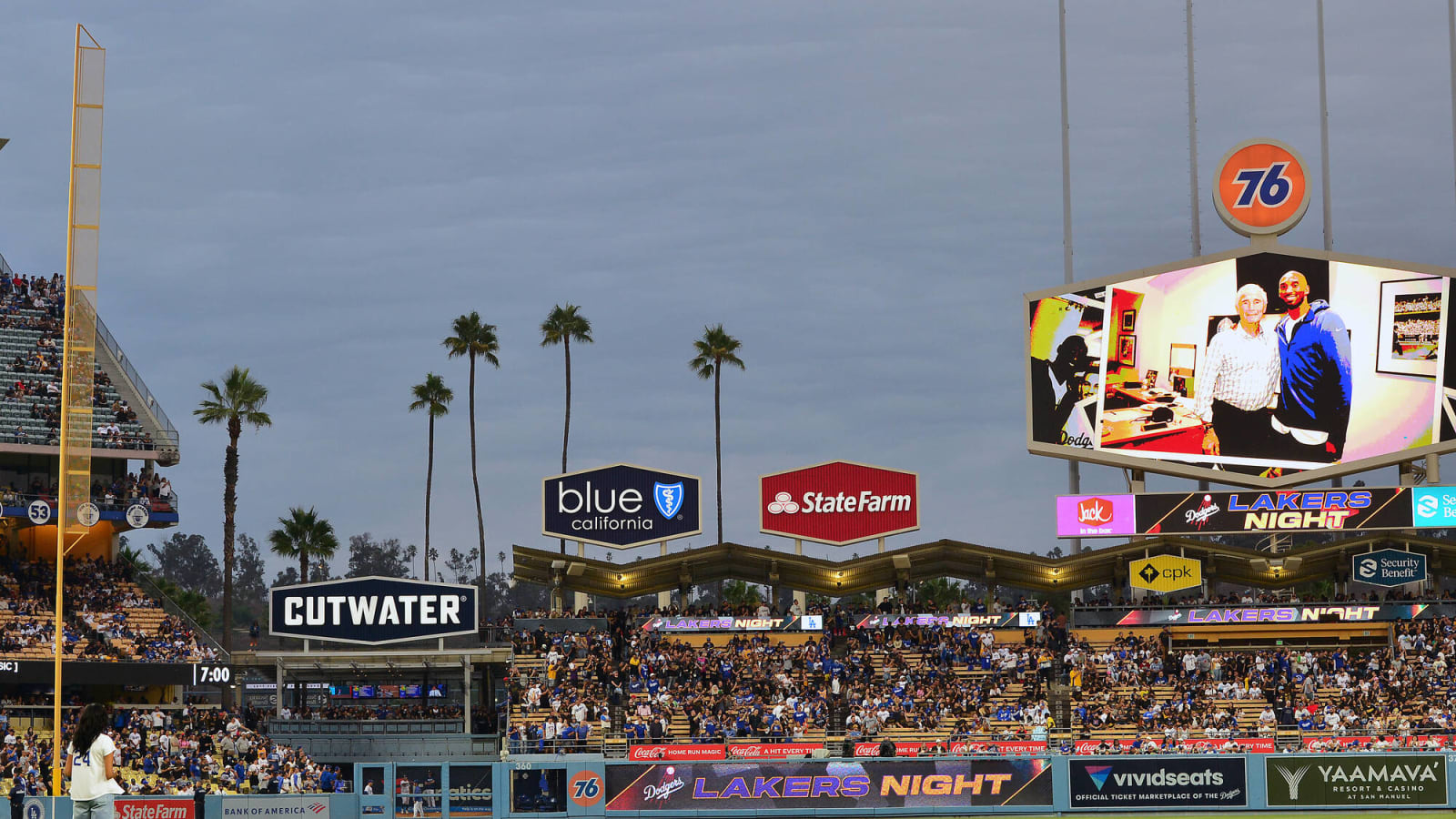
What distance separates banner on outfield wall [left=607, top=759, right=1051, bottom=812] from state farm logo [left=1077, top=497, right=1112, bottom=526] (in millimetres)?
21150

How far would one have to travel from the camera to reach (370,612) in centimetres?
5591

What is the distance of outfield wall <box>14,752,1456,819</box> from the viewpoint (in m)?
34.8

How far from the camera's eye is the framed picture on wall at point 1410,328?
52750 mm

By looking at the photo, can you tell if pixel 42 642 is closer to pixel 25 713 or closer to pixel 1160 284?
pixel 25 713

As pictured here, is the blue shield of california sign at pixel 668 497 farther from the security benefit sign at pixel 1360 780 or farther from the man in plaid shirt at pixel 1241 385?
the security benefit sign at pixel 1360 780

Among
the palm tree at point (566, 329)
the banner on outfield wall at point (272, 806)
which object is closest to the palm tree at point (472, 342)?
the palm tree at point (566, 329)

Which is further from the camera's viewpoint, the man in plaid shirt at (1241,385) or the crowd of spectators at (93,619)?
the crowd of spectators at (93,619)

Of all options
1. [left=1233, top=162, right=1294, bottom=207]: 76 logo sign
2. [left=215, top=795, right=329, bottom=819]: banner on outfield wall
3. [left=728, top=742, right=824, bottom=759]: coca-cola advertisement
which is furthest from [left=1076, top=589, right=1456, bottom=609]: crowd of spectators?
[left=215, top=795, right=329, bottom=819]: banner on outfield wall

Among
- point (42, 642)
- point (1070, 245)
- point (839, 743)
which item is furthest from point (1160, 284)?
point (42, 642)

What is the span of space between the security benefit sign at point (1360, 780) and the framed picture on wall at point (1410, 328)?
21.0 meters

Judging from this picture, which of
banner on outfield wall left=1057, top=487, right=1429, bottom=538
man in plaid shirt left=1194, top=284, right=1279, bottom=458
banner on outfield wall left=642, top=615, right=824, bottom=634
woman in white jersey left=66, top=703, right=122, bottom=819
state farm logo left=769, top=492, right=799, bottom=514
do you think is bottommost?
woman in white jersey left=66, top=703, right=122, bottom=819


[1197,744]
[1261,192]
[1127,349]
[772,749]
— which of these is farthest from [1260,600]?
[772,749]

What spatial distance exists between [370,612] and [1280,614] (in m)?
31.0

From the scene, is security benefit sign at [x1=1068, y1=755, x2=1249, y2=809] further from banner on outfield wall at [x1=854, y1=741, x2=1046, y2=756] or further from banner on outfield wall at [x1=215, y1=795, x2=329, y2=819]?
banner on outfield wall at [x1=215, y1=795, x2=329, y2=819]
